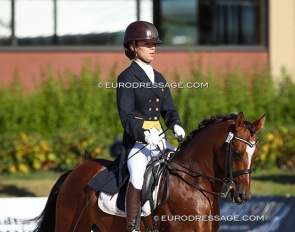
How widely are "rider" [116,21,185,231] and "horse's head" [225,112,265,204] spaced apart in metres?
0.53

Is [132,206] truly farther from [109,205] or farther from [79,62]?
[79,62]

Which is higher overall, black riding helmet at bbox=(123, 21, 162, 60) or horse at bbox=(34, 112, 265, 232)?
black riding helmet at bbox=(123, 21, 162, 60)

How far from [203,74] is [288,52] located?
1.70 meters

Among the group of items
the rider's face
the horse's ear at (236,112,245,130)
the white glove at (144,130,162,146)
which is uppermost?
the rider's face

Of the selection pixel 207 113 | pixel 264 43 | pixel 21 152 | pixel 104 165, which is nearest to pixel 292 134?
pixel 207 113

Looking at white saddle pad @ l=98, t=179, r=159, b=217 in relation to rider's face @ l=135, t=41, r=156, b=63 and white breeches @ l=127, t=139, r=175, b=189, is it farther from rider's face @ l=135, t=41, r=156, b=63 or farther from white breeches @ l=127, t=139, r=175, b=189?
rider's face @ l=135, t=41, r=156, b=63

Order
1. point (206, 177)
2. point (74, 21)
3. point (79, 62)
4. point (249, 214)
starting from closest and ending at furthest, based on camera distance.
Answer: point (206, 177) → point (249, 214) → point (79, 62) → point (74, 21)

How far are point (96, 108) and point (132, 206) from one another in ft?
25.2


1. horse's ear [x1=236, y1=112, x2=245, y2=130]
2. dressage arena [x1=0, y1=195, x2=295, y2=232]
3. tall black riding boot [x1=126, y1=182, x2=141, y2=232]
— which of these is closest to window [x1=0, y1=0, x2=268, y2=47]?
dressage arena [x1=0, y1=195, x2=295, y2=232]

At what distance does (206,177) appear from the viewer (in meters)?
6.42

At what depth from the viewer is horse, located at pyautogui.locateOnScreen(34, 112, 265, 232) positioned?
618 cm

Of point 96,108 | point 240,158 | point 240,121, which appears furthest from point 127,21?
point 240,158

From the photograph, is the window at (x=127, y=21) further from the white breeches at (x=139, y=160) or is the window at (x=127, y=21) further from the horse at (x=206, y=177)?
the white breeches at (x=139, y=160)

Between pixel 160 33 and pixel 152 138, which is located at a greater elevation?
pixel 160 33
